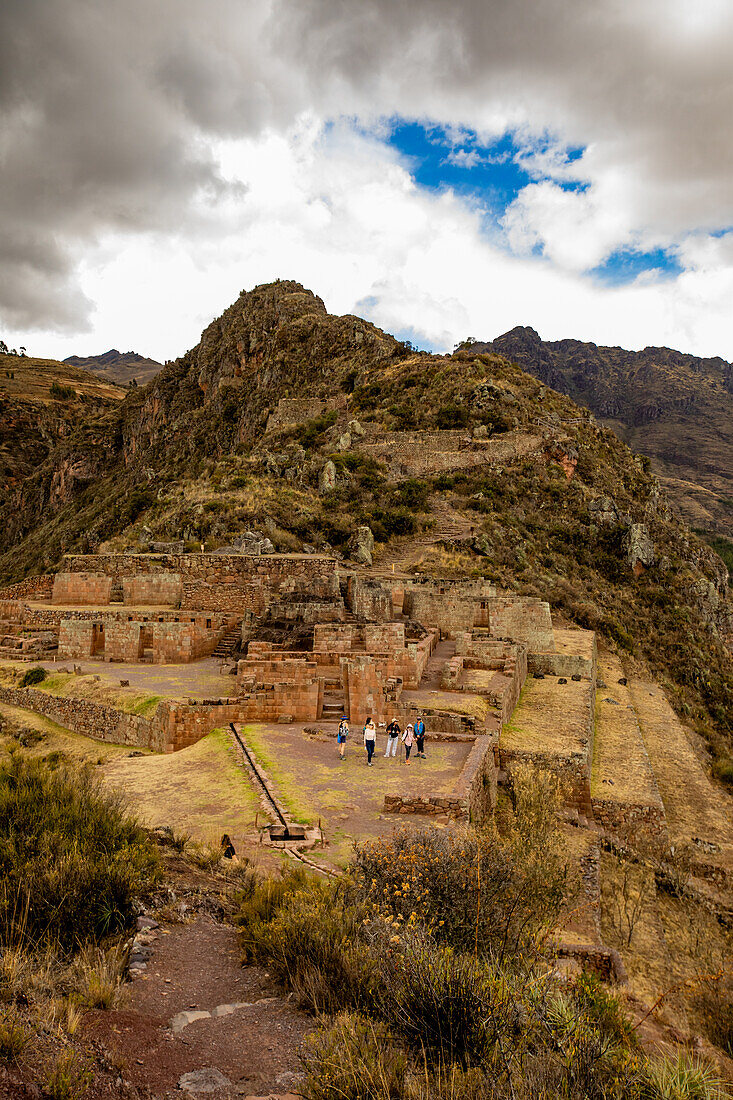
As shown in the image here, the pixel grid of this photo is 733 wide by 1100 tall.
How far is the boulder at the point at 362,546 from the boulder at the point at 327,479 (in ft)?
16.3

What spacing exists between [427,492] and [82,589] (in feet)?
73.2

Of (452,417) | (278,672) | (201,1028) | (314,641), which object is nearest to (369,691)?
(278,672)

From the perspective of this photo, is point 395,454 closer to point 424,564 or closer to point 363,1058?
point 424,564

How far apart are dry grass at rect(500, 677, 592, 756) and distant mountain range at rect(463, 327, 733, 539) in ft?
285

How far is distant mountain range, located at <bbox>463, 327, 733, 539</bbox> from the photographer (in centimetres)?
11200

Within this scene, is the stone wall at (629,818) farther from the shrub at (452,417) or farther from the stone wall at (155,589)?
the shrub at (452,417)

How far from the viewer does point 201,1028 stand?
3.70 metres

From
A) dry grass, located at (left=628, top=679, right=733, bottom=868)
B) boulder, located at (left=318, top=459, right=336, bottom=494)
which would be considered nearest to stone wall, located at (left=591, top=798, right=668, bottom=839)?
dry grass, located at (left=628, top=679, right=733, bottom=868)

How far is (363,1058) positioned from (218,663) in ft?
51.7

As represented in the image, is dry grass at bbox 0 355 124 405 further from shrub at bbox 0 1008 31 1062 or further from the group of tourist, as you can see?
shrub at bbox 0 1008 31 1062

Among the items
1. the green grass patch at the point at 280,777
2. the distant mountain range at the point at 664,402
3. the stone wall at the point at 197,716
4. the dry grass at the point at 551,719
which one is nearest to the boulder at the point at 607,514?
the dry grass at the point at 551,719

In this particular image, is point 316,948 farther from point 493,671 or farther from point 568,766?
point 493,671

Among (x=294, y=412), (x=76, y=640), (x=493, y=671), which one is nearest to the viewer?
(x=493, y=671)

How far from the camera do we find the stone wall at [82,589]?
21641mm
